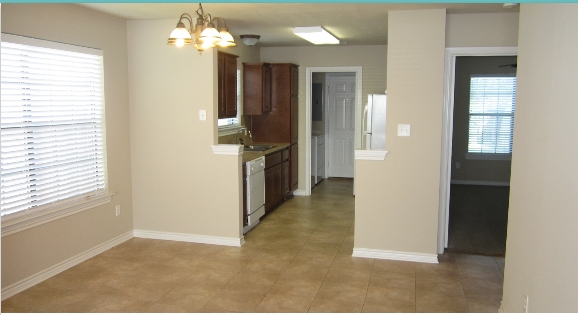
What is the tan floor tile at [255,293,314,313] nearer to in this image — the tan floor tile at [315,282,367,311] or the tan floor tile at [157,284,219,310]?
the tan floor tile at [315,282,367,311]

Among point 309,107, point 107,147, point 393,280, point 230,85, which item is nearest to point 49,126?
point 107,147

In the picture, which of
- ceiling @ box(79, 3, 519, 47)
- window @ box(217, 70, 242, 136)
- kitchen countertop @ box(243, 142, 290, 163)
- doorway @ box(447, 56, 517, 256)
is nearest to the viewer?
ceiling @ box(79, 3, 519, 47)

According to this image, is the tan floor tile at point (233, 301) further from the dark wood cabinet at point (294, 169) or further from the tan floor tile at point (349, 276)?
the dark wood cabinet at point (294, 169)

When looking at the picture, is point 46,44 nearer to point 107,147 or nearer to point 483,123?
point 107,147

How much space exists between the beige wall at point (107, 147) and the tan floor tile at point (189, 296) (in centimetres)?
115

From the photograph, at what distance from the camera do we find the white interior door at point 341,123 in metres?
9.28

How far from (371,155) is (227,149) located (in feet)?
4.72

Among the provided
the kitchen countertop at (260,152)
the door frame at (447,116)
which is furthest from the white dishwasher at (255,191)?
the door frame at (447,116)

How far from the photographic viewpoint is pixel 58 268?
4.30 meters

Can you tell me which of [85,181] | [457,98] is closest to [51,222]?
[85,181]

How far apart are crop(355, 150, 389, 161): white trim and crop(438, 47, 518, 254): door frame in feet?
1.92

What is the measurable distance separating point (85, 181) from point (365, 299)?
108 inches

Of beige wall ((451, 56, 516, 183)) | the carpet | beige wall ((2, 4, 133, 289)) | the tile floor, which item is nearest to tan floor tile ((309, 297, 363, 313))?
the tile floor

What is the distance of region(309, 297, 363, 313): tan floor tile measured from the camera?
359 cm
